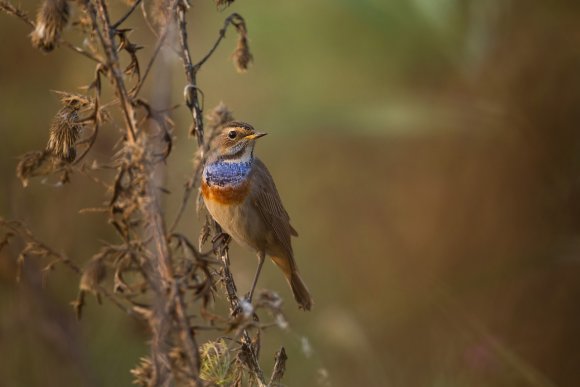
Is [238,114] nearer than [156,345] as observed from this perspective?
No

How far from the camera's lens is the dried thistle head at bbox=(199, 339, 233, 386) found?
1760 millimetres

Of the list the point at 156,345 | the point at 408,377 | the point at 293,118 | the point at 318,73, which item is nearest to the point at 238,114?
the point at 318,73

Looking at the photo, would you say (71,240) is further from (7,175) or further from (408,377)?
(408,377)

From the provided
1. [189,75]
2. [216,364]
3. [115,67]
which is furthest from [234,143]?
[115,67]

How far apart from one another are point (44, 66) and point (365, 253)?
1.97 m

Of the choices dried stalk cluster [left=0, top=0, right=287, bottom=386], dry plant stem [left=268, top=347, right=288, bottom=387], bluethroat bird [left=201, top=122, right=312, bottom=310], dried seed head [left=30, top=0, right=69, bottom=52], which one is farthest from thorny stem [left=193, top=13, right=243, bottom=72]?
bluethroat bird [left=201, top=122, right=312, bottom=310]

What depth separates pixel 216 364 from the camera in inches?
69.9

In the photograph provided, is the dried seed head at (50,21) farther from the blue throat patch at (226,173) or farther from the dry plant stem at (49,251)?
the blue throat patch at (226,173)

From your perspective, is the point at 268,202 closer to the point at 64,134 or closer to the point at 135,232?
the point at 64,134

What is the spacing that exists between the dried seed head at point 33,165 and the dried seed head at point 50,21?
21 centimetres

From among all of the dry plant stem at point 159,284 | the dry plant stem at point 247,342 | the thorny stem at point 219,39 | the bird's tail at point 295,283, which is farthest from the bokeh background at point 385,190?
the dry plant stem at point 159,284

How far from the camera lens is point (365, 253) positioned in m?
4.92

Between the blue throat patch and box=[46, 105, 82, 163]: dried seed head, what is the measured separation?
3.58ft

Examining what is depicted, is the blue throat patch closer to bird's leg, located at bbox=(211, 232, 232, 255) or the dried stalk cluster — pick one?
bird's leg, located at bbox=(211, 232, 232, 255)
